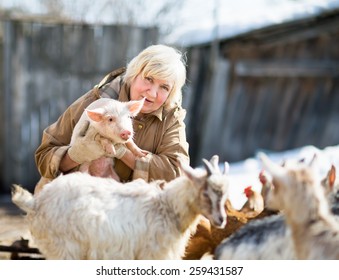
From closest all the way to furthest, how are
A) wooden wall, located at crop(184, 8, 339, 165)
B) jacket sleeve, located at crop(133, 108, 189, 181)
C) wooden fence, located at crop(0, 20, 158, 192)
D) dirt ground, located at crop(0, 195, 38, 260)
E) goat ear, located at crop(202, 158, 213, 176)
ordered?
goat ear, located at crop(202, 158, 213, 176), jacket sleeve, located at crop(133, 108, 189, 181), dirt ground, located at crop(0, 195, 38, 260), wooden fence, located at crop(0, 20, 158, 192), wooden wall, located at crop(184, 8, 339, 165)

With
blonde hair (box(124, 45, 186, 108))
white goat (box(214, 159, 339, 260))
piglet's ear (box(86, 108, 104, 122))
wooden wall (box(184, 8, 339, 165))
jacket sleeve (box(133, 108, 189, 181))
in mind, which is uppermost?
blonde hair (box(124, 45, 186, 108))

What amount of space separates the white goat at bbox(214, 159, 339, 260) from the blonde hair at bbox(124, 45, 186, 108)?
28.7 inches

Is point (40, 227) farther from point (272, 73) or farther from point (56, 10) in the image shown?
point (272, 73)

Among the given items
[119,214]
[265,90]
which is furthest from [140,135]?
[265,90]

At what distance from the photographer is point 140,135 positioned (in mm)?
2816

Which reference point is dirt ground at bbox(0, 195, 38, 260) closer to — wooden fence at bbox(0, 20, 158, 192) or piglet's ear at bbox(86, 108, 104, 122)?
piglet's ear at bbox(86, 108, 104, 122)

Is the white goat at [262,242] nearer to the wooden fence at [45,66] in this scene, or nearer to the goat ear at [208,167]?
the goat ear at [208,167]

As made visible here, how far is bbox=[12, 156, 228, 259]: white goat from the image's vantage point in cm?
224

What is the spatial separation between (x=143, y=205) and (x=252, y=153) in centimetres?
511

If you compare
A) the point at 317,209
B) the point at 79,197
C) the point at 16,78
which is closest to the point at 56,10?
the point at 16,78

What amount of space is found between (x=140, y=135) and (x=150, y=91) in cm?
22

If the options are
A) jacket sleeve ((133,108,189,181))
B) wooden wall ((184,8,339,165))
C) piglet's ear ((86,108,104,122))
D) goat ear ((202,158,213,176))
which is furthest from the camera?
wooden wall ((184,8,339,165))

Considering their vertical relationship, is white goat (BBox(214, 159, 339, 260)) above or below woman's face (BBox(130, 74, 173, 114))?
below

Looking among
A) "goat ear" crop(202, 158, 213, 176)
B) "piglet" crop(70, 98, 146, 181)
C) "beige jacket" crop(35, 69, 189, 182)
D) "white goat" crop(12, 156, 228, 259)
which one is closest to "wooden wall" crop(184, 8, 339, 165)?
"beige jacket" crop(35, 69, 189, 182)
